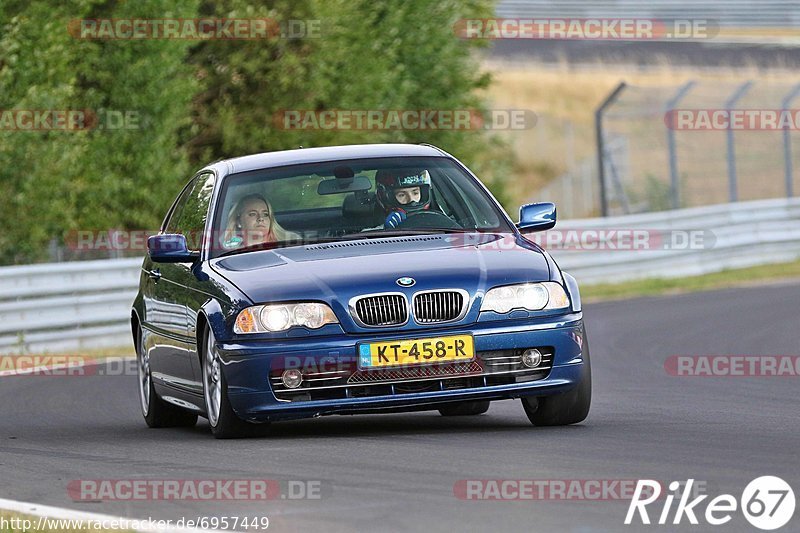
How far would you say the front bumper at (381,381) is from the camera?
28.6 ft

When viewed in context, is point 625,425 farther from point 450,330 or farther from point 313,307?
point 313,307

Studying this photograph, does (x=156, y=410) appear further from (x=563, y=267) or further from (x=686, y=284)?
(x=686, y=284)

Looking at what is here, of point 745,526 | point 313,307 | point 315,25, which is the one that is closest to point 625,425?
point 313,307

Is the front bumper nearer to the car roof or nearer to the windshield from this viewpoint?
the windshield

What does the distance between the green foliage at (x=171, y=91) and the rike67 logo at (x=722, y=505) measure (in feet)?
51.9

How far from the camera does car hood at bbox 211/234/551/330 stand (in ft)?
28.7

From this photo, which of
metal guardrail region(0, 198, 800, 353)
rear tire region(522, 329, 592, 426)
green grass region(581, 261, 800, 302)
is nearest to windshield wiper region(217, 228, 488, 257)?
rear tire region(522, 329, 592, 426)

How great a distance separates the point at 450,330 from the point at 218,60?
2149cm

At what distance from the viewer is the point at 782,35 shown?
211 ft

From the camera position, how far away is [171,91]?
25.8 meters

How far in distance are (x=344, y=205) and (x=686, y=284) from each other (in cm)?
1639

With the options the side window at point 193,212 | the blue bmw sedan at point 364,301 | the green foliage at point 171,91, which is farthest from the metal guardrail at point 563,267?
the blue bmw sedan at point 364,301

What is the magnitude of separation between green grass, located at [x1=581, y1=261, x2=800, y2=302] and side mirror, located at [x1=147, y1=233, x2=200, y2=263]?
14535 mm

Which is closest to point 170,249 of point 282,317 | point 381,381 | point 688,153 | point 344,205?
point 344,205
